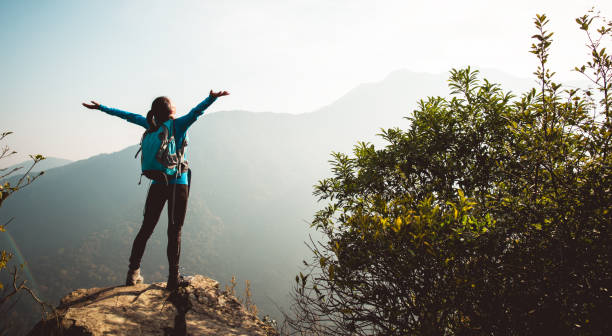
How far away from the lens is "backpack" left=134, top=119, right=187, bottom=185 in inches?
122

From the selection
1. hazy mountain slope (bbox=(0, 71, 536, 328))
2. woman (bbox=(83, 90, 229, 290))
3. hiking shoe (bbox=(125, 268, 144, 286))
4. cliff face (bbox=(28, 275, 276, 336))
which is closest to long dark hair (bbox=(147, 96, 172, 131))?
woman (bbox=(83, 90, 229, 290))

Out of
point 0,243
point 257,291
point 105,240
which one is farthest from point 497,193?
point 0,243

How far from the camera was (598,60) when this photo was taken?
6.89 ft

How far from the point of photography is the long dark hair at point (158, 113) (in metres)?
3.29

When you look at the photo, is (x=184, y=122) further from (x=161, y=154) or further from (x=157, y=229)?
(x=157, y=229)

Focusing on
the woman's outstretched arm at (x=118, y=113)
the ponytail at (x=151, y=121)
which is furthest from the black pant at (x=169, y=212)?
the woman's outstretched arm at (x=118, y=113)

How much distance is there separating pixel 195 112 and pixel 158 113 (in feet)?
1.64

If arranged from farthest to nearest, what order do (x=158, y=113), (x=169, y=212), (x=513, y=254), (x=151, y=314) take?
(x=158, y=113), (x=169, y=212), (x=151, y=314), (x=513, y=254)

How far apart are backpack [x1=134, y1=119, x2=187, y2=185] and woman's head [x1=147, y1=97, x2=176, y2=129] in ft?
0.35

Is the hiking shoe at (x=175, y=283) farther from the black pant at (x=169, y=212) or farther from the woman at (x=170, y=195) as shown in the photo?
the black pant at (x=169, y=212)

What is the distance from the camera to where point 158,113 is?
332 cm

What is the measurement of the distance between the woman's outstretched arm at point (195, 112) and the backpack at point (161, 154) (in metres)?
0.11

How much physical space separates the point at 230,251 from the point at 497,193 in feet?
435

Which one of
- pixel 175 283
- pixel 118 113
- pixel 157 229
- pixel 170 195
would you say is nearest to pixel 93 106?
pixel 118 113
